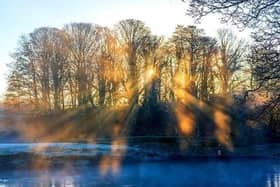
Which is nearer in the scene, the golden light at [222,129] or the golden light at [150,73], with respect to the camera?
the golden light at [222,129]

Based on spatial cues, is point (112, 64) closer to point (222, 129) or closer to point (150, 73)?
point (150, 73)

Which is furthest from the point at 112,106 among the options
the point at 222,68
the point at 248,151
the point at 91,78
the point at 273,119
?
the point at 273,119

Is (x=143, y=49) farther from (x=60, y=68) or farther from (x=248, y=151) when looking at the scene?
(x=248, y=151)

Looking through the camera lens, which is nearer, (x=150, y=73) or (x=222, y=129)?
(x=222, y=129)

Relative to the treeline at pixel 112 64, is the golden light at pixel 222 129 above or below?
below

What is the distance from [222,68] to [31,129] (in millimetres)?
21265

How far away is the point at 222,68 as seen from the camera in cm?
5166

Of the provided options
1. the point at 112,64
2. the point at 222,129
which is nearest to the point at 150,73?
the point at 112,64

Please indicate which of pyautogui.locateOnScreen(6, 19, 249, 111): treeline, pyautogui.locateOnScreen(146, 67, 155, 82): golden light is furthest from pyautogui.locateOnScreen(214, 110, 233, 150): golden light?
pyautogui.locateOnScreen(146, 67, 155, 82): golden light

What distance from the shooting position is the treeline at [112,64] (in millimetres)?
52156

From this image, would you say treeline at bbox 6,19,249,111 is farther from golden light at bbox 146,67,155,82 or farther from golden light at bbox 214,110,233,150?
golden light at bbox 214,110,233,150

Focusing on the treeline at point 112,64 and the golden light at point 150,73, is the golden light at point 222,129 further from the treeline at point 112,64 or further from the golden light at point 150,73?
the golden light at point 150,73

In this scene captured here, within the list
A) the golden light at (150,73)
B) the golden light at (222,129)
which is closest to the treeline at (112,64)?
the golden light at (150,73)

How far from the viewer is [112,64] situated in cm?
5356
